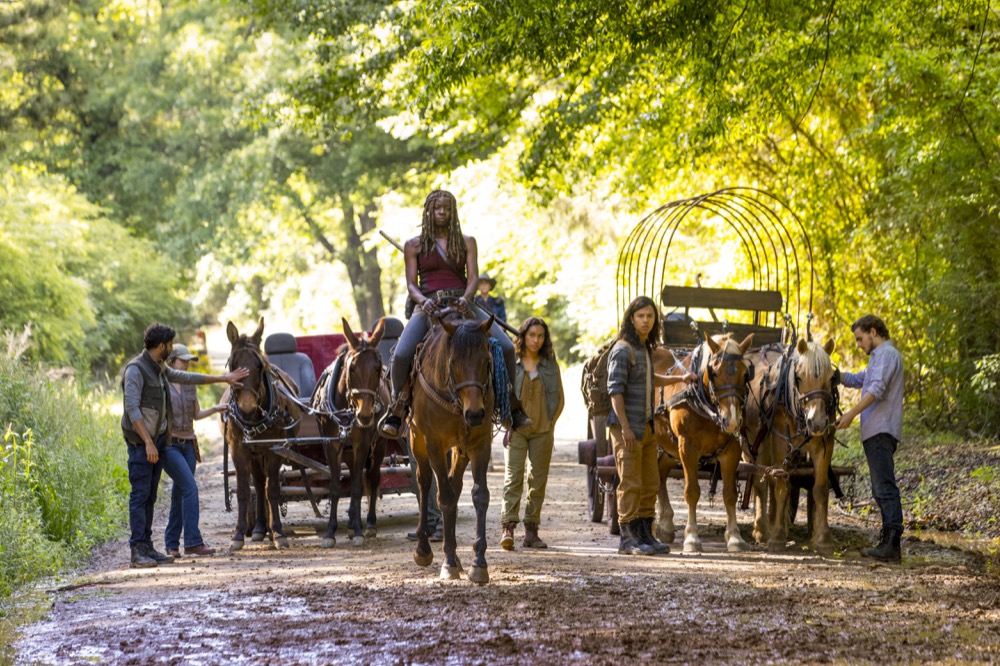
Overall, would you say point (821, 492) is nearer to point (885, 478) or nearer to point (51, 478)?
point (885, 478)

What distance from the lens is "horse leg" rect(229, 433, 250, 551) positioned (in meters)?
12.3

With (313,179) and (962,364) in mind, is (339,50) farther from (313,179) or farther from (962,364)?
(313,179)

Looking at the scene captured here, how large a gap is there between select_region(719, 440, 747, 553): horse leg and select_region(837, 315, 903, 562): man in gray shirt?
105 cm

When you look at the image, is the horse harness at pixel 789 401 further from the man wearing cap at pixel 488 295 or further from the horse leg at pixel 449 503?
the man wearing cap at pixel 488 295

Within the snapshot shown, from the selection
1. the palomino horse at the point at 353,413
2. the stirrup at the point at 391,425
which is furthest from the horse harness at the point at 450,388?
the palomino horse at the point at 353,413

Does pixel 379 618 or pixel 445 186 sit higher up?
pixel 445 186

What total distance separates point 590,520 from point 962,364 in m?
5.42

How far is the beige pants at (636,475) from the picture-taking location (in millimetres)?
10945

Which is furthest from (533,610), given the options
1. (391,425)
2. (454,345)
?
(391,425)

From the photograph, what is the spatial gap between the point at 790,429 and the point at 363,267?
109ft

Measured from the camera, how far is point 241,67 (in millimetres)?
41656

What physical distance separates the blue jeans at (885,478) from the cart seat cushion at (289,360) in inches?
271

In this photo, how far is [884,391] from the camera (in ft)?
35.3

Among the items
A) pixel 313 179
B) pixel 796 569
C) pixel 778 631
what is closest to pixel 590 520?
pixel 796 569
